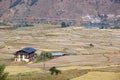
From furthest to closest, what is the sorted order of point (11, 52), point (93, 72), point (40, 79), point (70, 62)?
point (11, 52), point (70, 62), point (93, 72), point (40, 79)

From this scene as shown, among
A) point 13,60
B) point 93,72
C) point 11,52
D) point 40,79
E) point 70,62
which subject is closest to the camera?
point 40,79

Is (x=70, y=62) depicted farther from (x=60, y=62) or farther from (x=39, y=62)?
(x=39, y=62)

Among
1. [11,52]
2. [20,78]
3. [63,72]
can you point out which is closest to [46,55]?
[11,52]

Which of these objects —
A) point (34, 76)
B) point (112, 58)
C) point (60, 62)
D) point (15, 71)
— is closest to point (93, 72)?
point (34, 76)

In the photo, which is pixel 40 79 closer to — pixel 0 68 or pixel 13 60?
pixel 0 68

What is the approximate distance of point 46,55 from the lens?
197 feet

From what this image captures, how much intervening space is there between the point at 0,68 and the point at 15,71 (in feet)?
65.8

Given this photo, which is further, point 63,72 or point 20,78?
point 63,72

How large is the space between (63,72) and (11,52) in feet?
88.8

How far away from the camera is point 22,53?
59.2m

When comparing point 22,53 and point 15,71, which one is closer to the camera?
point 15,71

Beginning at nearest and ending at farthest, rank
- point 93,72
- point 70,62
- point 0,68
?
1. point 0,68
2. point 93,72
3. point 70,62

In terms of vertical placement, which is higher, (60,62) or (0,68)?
(0,68)

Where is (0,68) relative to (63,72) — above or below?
above
